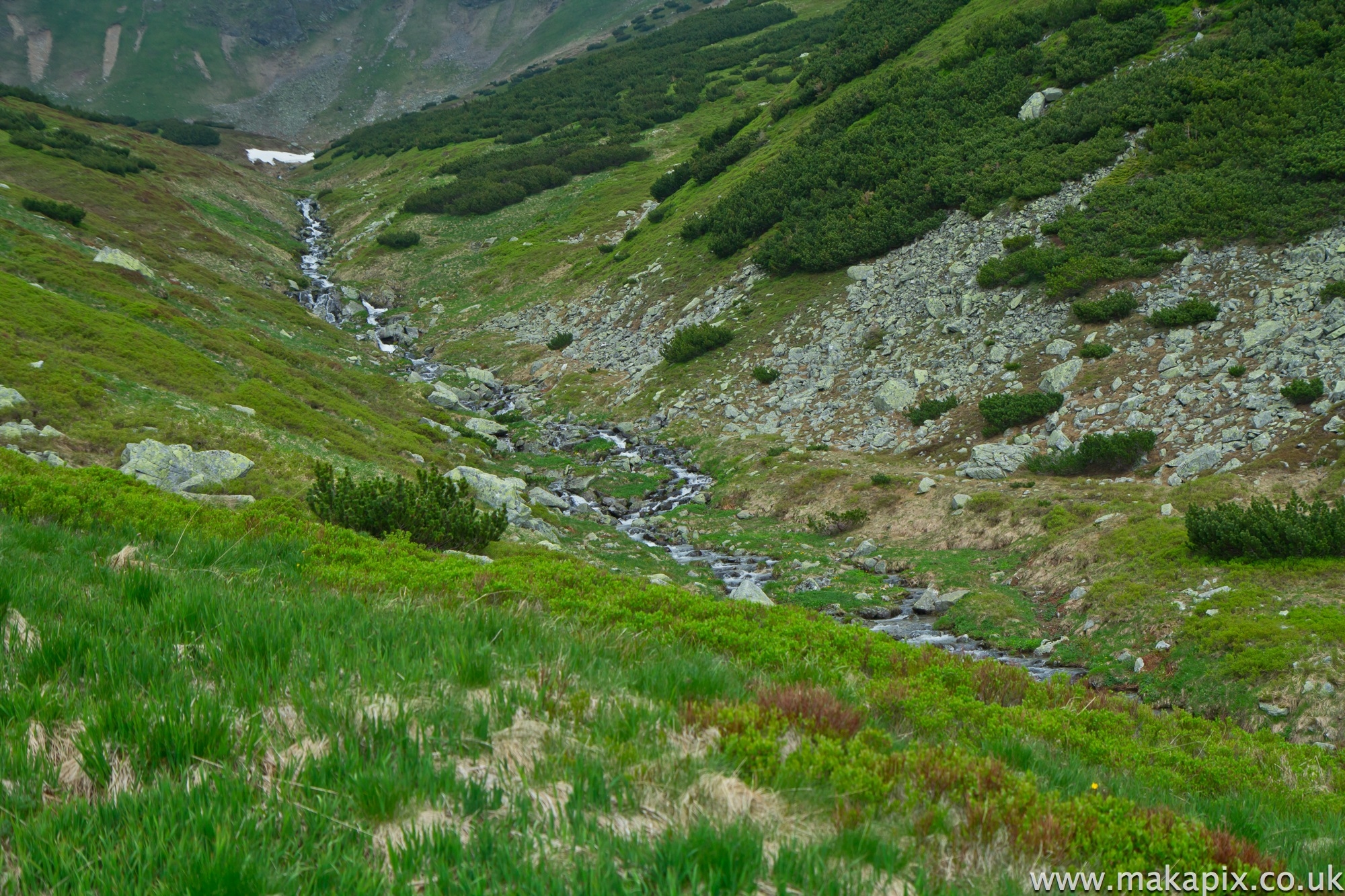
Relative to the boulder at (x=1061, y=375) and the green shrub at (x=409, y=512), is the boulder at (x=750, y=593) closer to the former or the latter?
the green shrub at (x=409, y=512)

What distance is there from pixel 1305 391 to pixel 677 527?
53.2 feet

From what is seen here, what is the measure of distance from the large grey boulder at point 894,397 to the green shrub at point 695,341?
871 cm

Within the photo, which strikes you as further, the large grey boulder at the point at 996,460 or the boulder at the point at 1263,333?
the large grey boulder at the point at 996,460

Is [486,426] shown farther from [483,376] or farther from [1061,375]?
[1061,375]

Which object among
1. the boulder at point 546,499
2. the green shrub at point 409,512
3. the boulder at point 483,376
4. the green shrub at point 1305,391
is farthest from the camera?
the boulder at point 483,376

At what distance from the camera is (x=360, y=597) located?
6793mm

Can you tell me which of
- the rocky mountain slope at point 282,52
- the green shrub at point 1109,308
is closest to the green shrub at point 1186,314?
the green shrub at point 1109,308


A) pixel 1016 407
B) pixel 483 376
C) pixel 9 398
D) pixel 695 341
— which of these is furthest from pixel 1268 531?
pixel 483 376

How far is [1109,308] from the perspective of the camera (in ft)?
77.6

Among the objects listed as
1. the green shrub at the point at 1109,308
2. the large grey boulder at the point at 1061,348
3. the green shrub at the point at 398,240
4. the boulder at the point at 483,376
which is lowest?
the boulder at the point at 483,376

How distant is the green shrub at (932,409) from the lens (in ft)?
81.4

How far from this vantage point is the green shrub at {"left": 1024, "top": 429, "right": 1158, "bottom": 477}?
1953 centimetres

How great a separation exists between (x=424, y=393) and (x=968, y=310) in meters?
24.0

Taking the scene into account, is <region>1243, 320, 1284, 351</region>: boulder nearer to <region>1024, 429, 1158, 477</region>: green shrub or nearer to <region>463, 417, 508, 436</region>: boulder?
<region>1024, 429, 1158, 477</region>: green shrub
